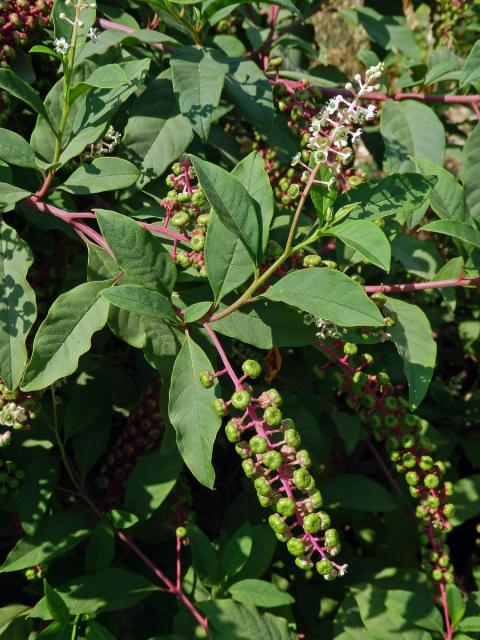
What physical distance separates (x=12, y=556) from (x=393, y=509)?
1.32 meters

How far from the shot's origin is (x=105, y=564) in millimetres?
1990

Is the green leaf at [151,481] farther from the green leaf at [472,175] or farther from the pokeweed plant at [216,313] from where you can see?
the green leaf at [472,175]

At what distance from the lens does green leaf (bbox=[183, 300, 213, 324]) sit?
4.99 ft

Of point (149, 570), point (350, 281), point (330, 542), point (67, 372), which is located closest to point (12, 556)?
point (149, 570)

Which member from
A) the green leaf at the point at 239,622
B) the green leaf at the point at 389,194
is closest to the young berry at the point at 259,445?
the green leaf at the point at 389,194

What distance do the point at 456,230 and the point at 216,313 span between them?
0.62m

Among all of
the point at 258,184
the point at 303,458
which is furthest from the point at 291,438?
the point at 258,184

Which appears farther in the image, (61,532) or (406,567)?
(406,567)

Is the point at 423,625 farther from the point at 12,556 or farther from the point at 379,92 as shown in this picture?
the point at 379,92

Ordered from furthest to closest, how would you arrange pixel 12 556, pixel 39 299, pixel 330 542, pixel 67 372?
pixel 39 299 < pixel 12 556 < pixel 67 372 < pixel 330 542

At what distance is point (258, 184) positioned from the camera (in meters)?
1.65

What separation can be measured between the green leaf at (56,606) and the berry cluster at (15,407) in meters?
0.40

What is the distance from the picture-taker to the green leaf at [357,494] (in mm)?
2352

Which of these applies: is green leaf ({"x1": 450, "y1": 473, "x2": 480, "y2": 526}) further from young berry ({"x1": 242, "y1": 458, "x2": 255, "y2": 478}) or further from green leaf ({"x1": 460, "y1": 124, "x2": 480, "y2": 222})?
young berry ({"x1": 242, "y1": 458, "x2": 255, "y2": 478})
